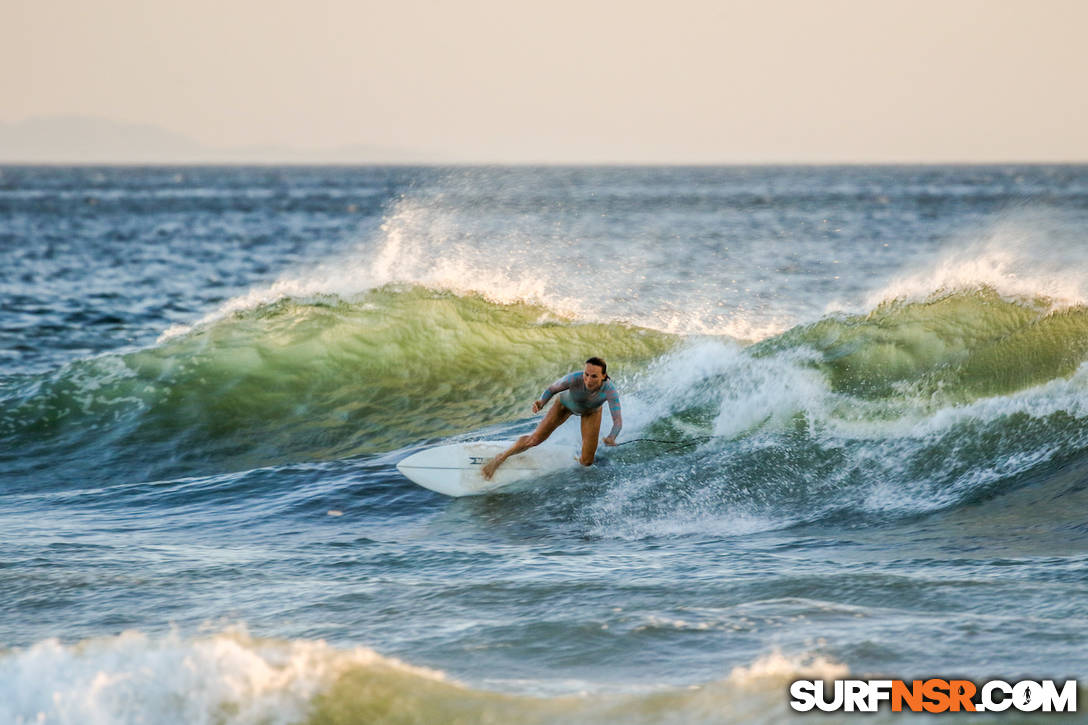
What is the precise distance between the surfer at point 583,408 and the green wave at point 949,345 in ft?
11.4

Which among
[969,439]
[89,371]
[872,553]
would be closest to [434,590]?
[872,553]

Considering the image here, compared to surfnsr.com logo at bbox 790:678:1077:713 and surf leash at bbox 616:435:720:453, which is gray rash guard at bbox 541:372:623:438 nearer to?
surf leash at bbox 616:435:720:453

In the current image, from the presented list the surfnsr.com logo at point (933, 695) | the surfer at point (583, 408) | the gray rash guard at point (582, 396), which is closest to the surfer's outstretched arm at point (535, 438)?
the surfer at point (583, 408)

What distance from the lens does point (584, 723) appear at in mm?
6273

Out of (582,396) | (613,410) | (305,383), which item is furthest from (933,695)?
(305,383)

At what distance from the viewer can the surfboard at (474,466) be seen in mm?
12914

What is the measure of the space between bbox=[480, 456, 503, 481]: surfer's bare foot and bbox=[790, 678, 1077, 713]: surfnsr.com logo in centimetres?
672

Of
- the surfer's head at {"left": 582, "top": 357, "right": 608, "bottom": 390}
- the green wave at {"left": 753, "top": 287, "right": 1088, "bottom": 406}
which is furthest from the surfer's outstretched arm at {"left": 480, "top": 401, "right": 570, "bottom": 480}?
the green wave at {"left": 753, "top": 287, "right": 1088, "bottom": 406}

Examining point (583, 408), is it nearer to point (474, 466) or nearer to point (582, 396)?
point (582, 396)

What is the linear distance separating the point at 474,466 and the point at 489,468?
183 mm

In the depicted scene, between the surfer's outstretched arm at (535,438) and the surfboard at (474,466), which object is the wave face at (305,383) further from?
the surfer's outstretched arm at (535,438)

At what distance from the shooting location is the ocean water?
6.81 m

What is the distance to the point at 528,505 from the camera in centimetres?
1234

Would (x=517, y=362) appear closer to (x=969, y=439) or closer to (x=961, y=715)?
(x=969, y=439)
